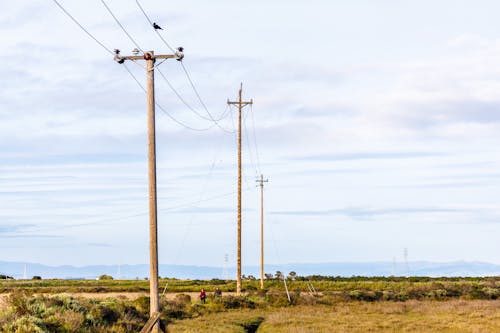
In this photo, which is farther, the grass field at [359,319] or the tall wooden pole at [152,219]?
the grass field at [359,319]

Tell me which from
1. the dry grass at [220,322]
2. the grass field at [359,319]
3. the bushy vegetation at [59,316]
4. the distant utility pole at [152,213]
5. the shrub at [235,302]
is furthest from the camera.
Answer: the shrub at [235,302]

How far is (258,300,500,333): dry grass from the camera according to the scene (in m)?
36.4

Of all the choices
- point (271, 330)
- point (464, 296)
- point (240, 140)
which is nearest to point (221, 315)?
point (271, 330)

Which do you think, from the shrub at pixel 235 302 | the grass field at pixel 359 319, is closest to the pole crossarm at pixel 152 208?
the grass field at pixel 359 319

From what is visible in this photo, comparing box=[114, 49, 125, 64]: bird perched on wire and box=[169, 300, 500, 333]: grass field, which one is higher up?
box=[114, 49, 125, 64]: bird perched on wire

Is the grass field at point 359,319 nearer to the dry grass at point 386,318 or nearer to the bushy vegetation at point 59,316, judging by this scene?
the dry grass at point 386,318

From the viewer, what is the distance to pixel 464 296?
66688mm

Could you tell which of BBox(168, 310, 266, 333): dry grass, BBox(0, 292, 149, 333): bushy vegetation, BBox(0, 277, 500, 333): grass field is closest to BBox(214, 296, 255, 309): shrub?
BBox(0, 277, 500, 333): grass field

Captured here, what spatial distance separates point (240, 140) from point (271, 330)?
23.3m

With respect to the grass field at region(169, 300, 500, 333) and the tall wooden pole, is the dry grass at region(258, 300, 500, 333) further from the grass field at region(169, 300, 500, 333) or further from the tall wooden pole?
the tall wooden pole

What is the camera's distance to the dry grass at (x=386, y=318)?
119 feet

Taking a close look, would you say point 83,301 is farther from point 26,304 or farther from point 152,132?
point 152,132

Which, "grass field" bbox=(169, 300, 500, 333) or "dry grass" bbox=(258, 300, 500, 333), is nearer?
"grass field" bbox=(169, 300, 500, 333)

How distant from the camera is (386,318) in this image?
42875 mm
